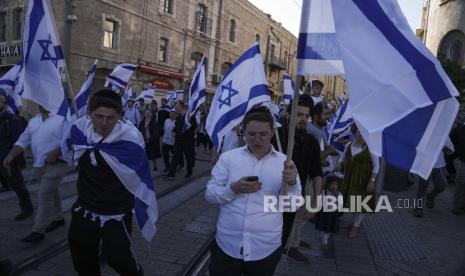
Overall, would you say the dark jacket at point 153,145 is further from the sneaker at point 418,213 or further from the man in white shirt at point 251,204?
the man in white shirt at point 251,204

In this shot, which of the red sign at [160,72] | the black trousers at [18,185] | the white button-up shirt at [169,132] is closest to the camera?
the black trousers at [18,185]

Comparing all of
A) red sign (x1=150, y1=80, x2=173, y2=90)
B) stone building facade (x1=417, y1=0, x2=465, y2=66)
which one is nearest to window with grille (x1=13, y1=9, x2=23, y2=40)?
red sign (x1=150, y1=80, x2=173, y2=90)

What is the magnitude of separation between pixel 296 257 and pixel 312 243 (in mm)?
829

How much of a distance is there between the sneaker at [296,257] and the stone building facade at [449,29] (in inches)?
887

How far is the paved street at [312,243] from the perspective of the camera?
4.55m

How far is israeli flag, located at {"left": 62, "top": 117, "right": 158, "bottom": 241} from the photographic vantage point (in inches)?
129

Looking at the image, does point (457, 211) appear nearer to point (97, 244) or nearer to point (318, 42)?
point (318, 42)

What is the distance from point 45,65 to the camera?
14.7 ft

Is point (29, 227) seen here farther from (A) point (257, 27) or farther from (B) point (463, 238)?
(A) point (257, 27)

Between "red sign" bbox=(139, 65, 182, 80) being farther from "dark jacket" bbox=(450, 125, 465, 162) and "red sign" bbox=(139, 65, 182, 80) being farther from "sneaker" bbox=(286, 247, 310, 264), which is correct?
"sneaker" bbox=(286, 247, 310, 264)

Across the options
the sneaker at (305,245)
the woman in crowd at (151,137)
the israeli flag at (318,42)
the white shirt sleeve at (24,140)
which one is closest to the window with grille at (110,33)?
the woman in crowd at (151,137)

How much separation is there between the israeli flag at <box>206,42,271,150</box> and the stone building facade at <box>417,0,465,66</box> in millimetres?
22480

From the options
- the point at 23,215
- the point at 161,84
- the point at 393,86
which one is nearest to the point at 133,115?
the point at 23,215

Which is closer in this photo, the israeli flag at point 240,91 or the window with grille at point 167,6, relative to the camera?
the israeli flag at point 240,91
